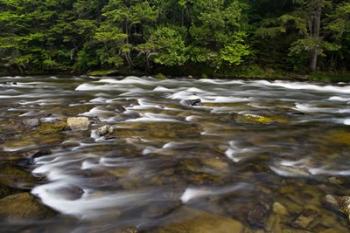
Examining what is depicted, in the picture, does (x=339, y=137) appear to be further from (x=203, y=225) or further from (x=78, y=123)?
(x=78, y=123)

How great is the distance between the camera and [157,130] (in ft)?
27.1

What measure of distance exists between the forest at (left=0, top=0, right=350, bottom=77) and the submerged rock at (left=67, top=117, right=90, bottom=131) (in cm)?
1379

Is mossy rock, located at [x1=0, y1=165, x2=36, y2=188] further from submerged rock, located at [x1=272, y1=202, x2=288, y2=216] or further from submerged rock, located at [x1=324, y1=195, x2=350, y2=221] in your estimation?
submerged rock, located at [x1=324, y1=195, x2=350, y2=221]

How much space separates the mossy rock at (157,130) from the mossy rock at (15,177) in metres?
2.39

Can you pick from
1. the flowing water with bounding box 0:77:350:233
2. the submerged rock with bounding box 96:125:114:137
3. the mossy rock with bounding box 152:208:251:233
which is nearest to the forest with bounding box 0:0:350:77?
the flowing water with bounding box 0:77:350:233

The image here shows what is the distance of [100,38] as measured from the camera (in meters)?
21.6

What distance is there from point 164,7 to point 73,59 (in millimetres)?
7856

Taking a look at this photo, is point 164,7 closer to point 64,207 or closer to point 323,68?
point 323,68

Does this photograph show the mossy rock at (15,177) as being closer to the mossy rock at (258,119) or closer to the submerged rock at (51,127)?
the submerged rock at (51,127)

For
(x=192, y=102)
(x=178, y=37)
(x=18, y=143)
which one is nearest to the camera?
(x=18, y=143)

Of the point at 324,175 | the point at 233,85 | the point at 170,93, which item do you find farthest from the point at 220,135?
the point at 233,85

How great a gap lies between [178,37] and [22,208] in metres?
19.4

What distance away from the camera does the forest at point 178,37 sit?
2183cm

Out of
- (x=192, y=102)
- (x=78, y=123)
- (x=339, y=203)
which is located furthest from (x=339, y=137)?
(x=78, y=123)
